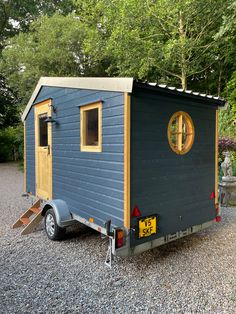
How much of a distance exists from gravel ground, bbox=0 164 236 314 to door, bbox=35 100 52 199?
920 mm

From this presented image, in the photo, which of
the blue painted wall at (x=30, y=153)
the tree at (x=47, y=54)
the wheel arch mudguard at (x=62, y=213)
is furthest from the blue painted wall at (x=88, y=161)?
the tree at (x=47, y=54)

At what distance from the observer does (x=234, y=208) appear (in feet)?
19.5

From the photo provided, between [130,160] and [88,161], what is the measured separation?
857mm

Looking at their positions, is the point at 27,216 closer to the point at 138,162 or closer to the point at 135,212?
the point at 135,212

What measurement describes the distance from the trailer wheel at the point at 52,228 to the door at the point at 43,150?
0.46 meters

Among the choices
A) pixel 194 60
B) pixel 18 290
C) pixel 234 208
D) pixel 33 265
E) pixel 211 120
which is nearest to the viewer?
pixel 18 290

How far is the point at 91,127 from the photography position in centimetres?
355

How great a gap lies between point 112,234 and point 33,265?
50.7 inches

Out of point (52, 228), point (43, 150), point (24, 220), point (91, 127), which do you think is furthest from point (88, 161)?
point (24, 220)

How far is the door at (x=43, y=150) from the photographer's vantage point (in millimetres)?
4613

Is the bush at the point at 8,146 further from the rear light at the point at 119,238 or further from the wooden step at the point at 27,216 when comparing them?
the rear light at the point at 119,238

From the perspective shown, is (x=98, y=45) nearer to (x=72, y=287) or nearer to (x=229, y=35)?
(x=229, y=35)

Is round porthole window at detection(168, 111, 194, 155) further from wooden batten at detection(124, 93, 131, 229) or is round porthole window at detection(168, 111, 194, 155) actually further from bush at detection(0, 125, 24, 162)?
bush at detection(0, 125, 24, 162)

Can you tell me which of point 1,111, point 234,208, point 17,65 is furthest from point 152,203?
Answer: point 1,111
